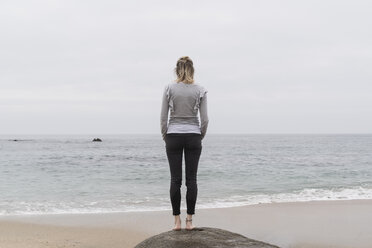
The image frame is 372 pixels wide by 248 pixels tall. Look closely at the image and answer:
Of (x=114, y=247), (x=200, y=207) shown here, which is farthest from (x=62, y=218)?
(x=200, y=207)

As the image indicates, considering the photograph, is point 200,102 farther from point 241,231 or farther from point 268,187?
point 268,187

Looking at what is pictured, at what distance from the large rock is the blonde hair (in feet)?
6.80

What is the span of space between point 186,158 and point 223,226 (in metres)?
4.64

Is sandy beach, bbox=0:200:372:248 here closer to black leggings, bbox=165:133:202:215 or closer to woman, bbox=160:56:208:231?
black leggings, bbox=165:133:202:215

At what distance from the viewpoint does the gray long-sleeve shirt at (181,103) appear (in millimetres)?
5137

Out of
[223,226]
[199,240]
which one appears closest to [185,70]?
[199,240]

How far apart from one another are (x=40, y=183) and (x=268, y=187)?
10.5m

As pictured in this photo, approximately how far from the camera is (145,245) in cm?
526

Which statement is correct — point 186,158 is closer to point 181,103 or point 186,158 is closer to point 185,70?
point 181,103

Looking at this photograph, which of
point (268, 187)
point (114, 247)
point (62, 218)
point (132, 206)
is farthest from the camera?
point (268, 187)

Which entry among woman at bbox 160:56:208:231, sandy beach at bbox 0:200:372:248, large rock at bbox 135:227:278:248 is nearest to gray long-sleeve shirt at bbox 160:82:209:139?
woman at bbox 160:56:208:231

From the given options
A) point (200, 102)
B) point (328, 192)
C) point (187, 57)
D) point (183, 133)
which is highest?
point (187, 57)

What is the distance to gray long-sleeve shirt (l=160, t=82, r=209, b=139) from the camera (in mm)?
5137

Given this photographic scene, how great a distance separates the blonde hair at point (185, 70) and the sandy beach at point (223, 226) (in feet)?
13.8
